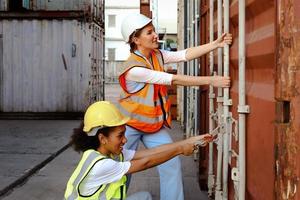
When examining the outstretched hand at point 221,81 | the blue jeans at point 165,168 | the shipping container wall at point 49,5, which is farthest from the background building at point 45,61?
the outstretched hand at point 221,81

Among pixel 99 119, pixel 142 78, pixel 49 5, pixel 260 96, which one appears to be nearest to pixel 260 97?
pixel 260 96

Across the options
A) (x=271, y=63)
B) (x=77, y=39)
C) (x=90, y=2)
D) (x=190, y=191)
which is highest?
(x=90, y=2)

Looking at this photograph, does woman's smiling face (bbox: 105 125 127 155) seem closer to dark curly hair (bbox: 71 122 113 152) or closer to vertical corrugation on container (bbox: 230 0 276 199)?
dark curly hair (bbox: 71 122 113 152)

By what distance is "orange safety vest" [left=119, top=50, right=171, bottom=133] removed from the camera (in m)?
4.04

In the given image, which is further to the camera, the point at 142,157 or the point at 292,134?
the point at 142,157

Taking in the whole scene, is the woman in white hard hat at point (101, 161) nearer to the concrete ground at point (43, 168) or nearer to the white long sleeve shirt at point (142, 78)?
the white long sleeve shirt at point (142, 78)

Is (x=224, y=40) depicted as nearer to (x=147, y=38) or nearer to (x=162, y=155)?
(x=147, y=38)

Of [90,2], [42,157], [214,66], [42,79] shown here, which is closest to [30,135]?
[42,157]

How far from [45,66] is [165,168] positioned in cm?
987

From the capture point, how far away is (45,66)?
13.5 m

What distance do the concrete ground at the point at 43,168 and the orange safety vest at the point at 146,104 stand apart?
157 cm

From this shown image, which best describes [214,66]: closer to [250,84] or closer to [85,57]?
[250,84]

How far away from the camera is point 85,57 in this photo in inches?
529

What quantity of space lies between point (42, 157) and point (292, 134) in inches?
249
